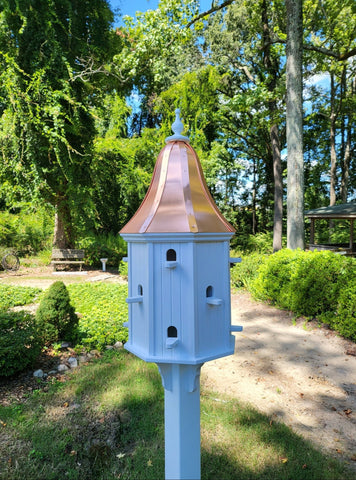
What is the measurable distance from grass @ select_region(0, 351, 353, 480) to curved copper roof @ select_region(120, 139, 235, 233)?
2.22 m

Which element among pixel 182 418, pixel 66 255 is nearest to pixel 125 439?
pixel 182 418

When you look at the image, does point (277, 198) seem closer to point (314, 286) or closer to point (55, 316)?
point (314, 286)

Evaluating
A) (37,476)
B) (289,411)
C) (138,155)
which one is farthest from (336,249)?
(37,476)

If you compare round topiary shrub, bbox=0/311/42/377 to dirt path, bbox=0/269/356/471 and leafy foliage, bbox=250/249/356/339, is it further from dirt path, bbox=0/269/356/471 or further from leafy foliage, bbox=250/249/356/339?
leafy foliage, bbox=250/249/356/339

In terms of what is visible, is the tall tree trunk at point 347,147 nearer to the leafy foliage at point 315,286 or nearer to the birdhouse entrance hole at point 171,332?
the leafy foliage at point 315,286

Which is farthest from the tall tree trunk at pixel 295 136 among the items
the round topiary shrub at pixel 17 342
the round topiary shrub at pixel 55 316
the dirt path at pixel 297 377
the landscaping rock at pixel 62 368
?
the round topiary shrub at pixel 17 342

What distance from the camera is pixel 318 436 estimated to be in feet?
10.9

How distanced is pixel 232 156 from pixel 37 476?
70.2 feet

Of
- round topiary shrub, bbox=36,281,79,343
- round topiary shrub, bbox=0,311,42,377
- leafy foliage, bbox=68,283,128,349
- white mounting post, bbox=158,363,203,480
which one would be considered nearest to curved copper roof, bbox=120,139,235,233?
white mounting post, bbox=158,363,203,480

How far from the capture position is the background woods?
10969mm

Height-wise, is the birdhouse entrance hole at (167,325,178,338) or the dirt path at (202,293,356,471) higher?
the birdhouse entrance hole at (167,325,178,338)

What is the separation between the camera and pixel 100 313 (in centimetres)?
633

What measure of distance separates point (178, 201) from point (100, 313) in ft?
16.7

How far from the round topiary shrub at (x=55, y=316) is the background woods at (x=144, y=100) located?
20.0 feet
